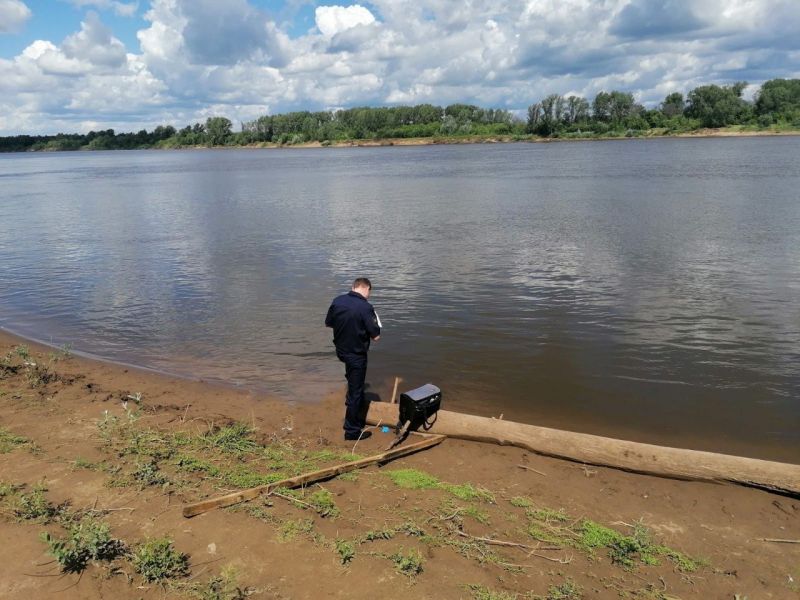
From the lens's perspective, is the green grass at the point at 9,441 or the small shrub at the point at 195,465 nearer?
the small shrub at the point at 195,465

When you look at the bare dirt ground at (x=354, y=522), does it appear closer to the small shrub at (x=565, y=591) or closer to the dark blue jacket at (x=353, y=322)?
the small shrub at (x=565, y=591)

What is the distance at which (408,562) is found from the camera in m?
5.64

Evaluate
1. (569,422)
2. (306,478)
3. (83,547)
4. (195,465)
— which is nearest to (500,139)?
(569,422)

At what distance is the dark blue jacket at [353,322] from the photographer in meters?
8.51

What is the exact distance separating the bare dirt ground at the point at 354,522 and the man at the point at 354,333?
0.56 m

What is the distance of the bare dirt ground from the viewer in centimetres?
541

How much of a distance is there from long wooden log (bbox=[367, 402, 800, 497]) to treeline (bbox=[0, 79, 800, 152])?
449ft

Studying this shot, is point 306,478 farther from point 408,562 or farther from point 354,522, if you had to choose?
point 408,562

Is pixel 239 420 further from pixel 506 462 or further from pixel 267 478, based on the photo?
pixel 506 462

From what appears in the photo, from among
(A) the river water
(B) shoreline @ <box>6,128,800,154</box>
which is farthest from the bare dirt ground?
(B) shoreline @ <box>6,128,800,154</box>

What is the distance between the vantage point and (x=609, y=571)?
587cm

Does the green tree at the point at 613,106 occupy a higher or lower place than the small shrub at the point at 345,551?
higher

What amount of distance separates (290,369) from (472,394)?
3982 mm

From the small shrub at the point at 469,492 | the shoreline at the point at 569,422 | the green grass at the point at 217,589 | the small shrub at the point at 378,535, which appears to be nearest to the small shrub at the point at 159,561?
the green grass at the point at 217,589
